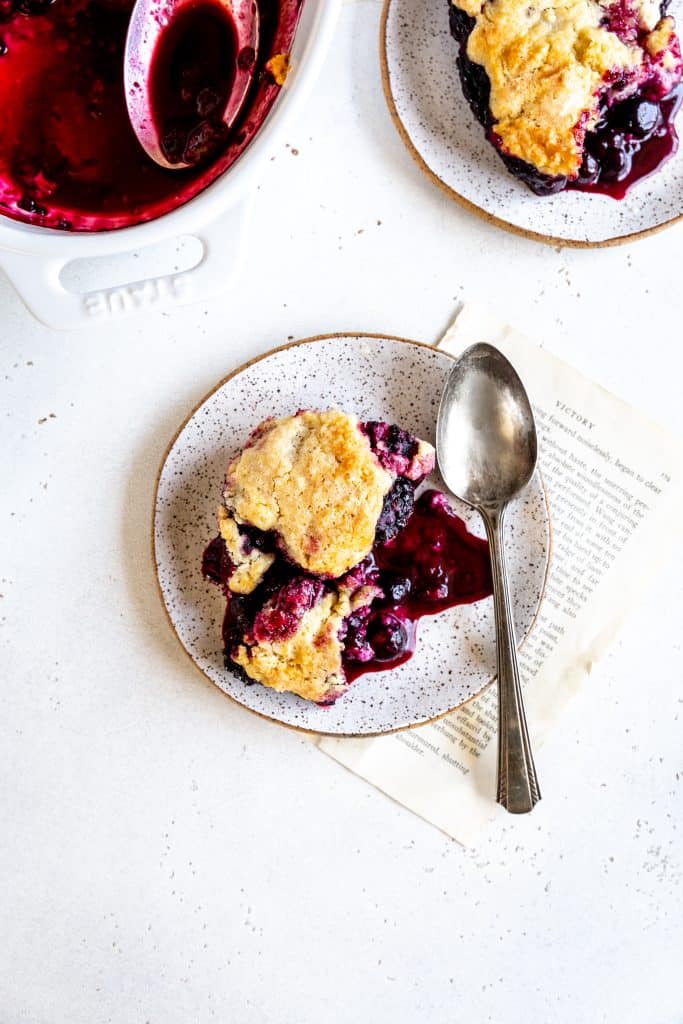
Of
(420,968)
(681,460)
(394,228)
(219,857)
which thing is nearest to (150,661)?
(219,857)

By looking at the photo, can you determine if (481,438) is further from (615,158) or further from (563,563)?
(615,158)

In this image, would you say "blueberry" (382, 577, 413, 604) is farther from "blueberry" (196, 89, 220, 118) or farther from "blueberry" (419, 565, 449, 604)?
"blueberry" (196, 89, 220, 118)

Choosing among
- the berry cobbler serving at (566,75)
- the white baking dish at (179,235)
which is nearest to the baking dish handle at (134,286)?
the white baking dish at (179,235)

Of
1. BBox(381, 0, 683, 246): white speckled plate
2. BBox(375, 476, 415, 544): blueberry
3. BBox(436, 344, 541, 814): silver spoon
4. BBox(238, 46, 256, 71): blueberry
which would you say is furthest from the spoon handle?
BBox(238, 46, 256, 71): blueberry

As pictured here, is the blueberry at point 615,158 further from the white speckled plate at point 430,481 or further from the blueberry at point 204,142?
the blueberry at point 204,142

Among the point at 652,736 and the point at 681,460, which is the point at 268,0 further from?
the point at 652,736
